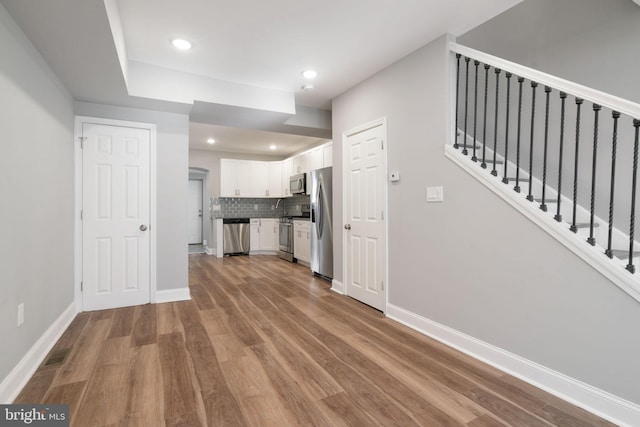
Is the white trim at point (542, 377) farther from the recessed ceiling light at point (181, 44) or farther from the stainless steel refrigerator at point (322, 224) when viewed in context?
the recessed ceiling light at point (181, 44)

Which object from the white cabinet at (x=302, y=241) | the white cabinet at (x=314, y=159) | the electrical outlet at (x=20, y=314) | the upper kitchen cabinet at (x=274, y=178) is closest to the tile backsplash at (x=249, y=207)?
the upper kitchen cabinet at (x=274, y=178)

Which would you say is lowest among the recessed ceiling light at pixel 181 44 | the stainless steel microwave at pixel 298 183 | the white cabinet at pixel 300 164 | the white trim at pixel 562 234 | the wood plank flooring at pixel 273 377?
the wood plank flooring at pixel 273 377

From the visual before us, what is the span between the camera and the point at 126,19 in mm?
2373

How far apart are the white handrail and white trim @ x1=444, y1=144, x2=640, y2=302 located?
26.0 inches

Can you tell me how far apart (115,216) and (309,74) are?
108 inches

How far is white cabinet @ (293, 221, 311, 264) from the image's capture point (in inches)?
234

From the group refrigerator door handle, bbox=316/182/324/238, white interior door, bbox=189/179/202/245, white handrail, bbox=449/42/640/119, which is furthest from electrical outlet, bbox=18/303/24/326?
white interior door, bbox=189/179/202/245

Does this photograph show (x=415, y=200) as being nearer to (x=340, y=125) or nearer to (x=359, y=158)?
(x=359, y=158)

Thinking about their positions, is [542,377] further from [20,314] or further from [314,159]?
[314,159]

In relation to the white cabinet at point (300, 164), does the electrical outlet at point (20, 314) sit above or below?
below

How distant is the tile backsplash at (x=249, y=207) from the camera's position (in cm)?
773

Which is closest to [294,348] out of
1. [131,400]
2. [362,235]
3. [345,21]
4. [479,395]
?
[131,400]

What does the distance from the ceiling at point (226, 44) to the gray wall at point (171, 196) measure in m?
0.20

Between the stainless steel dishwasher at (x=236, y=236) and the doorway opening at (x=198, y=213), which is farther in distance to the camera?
the doorway opening at (x=198, y=213)
